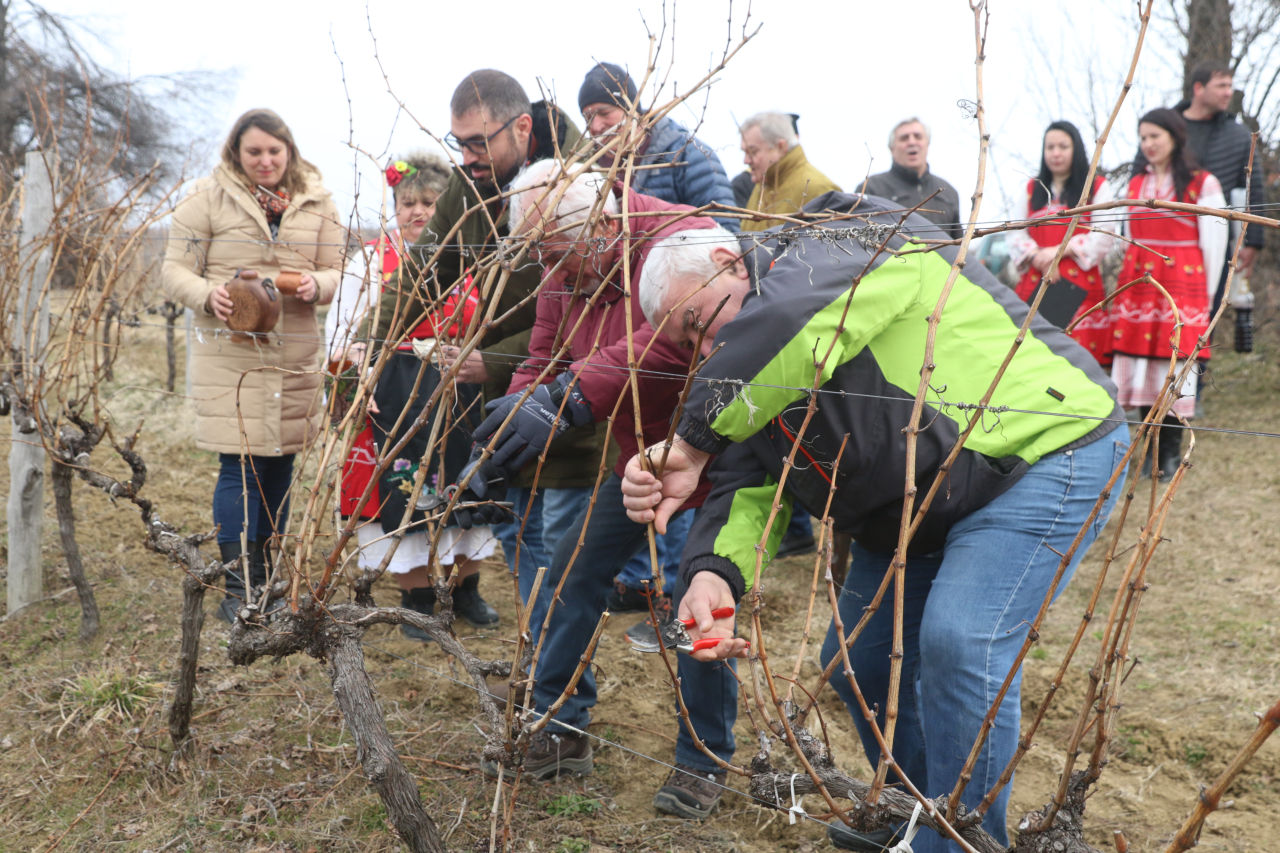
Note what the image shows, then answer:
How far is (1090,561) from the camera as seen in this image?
496cm

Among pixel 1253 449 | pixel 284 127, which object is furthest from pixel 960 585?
pixel 1253 449

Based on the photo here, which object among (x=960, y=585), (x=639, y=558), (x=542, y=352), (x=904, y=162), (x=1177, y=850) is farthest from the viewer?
(x=904, y=162)

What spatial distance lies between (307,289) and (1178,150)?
13.7 ft

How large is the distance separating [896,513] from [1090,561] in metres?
3.57

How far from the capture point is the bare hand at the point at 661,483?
6.22 ft

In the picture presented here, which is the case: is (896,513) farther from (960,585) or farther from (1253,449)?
(1253,449)

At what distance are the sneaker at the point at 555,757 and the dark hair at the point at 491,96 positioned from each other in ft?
5.61

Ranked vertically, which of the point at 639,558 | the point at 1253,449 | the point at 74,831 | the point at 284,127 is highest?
the point at 284,127

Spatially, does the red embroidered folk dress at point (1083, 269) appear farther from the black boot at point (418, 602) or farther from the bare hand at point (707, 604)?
the bare hand at point (707, 604)

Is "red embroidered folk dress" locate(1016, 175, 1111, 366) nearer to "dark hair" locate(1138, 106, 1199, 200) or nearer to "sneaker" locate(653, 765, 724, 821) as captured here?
"dark hair" locate(1138, 106, 1199, 200)

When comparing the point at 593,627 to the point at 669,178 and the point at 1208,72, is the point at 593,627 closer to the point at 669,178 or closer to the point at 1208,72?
the point at 669,178

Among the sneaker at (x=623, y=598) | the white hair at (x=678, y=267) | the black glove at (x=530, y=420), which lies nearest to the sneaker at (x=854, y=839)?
the black glove at (x=530, y=420)

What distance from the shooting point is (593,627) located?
8.70 ft

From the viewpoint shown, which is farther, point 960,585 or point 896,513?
point 896,513
